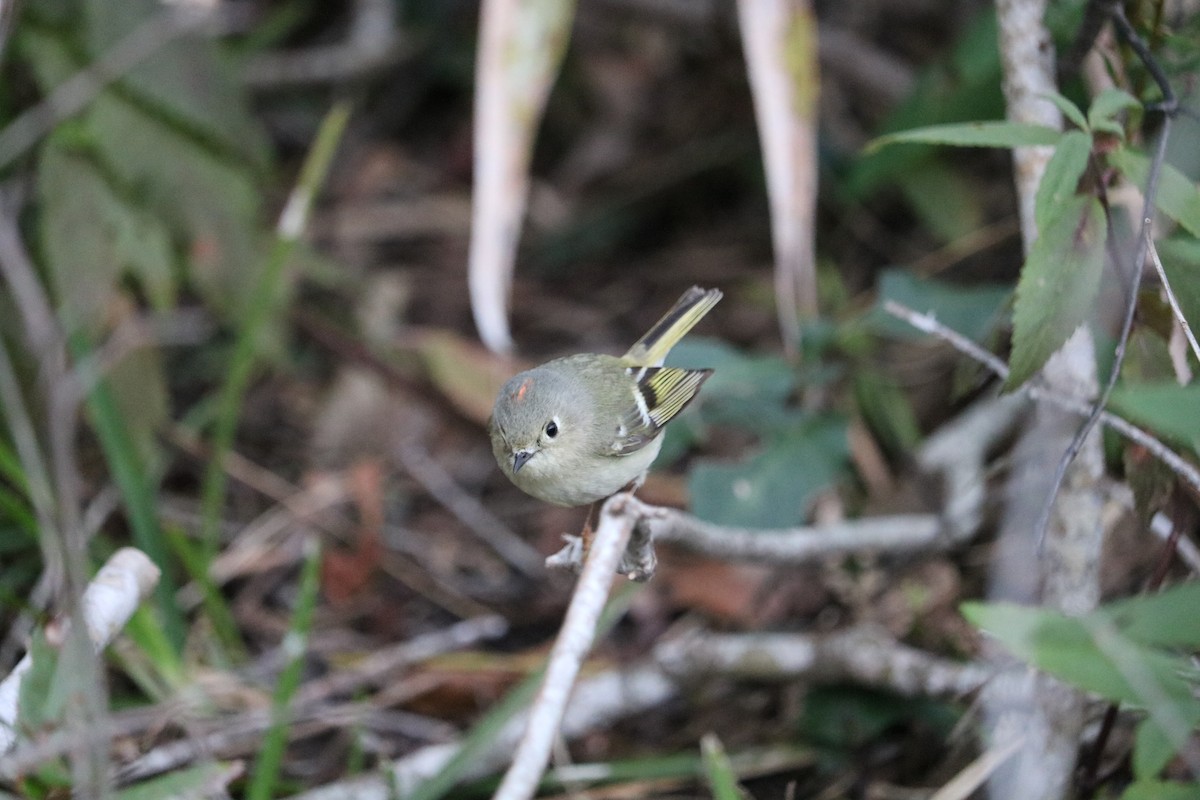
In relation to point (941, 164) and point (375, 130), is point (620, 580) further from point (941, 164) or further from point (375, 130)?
point (375, 130)

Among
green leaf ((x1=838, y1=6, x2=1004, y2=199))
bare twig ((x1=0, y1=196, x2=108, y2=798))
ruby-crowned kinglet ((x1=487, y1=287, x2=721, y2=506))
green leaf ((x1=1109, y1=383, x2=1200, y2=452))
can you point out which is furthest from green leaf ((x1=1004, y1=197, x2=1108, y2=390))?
green leaf ((x1=838, y1=6, x2=1004, y2=199))

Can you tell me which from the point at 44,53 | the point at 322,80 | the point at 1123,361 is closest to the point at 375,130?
the point at 322,80

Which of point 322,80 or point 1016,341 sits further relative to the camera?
point 322,80

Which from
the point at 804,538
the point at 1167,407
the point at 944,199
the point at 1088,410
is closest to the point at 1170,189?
the point at 1088,410

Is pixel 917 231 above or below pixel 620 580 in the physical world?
above

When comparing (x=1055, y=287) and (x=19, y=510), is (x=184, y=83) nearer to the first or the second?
(x=19, y=510)

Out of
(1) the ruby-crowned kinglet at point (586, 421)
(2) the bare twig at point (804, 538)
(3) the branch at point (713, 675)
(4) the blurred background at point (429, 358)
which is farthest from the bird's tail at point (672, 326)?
(3) the branch at point (713, 675)
